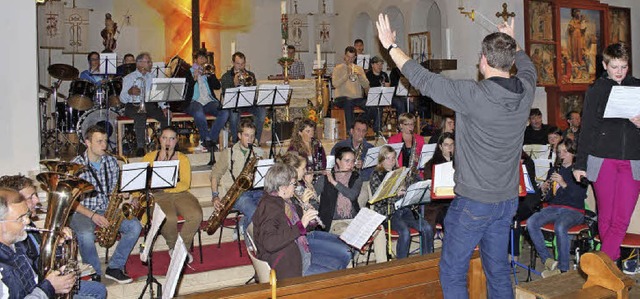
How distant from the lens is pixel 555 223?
688 cm

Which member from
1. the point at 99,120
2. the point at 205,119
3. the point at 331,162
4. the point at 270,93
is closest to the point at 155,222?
the point at 331,162

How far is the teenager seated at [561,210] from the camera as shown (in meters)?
6.80

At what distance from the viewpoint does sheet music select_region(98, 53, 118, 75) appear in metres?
11.0

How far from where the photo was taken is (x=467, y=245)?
143 inches

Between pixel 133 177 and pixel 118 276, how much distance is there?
35.3 inches

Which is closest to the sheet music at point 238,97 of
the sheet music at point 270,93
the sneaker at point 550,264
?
the sheet music at point 270,93

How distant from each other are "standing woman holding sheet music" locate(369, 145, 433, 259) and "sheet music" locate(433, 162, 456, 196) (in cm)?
181

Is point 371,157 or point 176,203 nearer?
point 176,203

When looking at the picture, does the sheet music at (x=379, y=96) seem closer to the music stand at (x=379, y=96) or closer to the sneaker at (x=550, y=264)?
the music stand at (x=379, y=96)

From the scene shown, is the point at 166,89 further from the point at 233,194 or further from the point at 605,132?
the point at 605,132

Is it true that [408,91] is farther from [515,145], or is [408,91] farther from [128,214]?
[515,145]

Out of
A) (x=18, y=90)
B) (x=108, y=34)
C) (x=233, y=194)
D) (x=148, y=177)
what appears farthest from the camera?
(x=108, y=34)

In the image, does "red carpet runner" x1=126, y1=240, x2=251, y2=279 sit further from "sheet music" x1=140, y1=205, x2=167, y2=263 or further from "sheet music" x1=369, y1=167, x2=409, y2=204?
"sheet music" x1=369, y1=167, x2=409, y2=204

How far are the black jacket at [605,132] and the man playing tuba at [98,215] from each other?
397 cm
